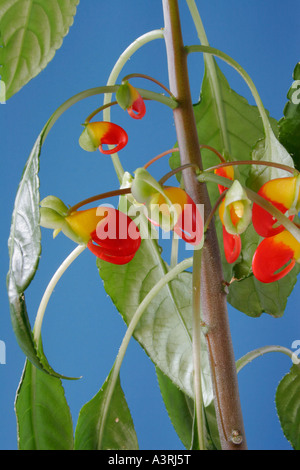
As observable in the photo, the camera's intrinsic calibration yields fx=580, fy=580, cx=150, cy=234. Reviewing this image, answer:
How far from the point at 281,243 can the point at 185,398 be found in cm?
19

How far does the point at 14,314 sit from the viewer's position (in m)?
0.24

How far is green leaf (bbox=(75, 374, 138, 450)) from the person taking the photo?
37 centimetres

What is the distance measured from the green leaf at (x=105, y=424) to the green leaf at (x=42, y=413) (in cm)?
1

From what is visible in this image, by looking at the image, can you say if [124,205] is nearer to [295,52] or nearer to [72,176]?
[72,176]

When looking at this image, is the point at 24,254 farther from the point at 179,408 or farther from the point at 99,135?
the point at 179,408

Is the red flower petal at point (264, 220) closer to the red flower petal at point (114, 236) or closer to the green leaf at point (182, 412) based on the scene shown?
the red flower petal at point (114, 236)

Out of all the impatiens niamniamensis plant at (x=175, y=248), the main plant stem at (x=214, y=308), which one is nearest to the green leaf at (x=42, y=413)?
the impatiens niamniamensis plant at (x=175, y=248)

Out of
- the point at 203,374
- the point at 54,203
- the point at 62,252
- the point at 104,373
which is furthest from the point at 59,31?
the point at 104,373

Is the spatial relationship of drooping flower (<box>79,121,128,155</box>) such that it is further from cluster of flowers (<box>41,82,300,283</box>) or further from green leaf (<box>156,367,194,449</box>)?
green leaf (<box>156,367,194,449</box>)

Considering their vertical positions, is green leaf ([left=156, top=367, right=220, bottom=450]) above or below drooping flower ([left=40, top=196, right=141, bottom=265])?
below

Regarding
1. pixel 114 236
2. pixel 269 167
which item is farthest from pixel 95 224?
pixel 269 167

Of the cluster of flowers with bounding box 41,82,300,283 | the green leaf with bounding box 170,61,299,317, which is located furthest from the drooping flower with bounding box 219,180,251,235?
the green leaf with bounding box 170,61,299,317

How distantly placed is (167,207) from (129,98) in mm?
65

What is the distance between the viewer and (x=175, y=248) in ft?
1.31
